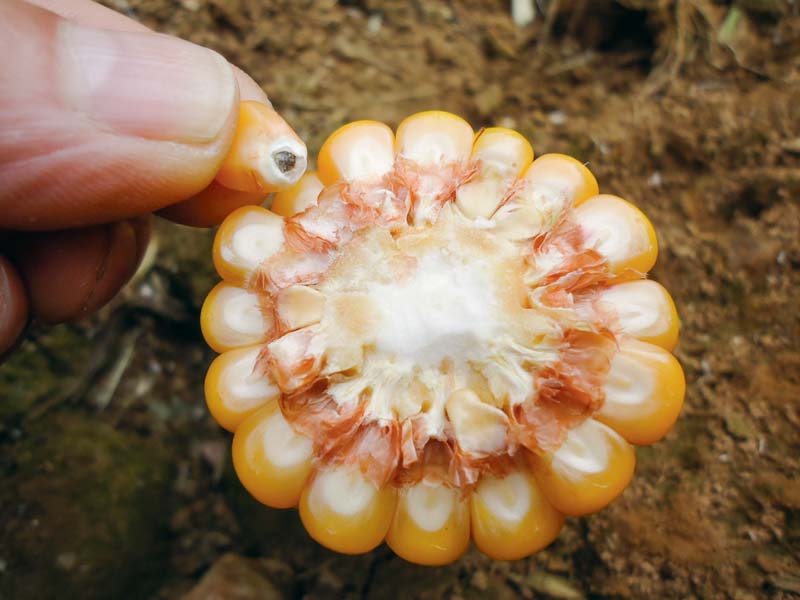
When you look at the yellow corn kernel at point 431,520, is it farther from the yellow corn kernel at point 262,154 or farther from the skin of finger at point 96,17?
the skin of finger at point 96,17

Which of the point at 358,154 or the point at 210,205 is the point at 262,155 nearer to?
the point at 358,154

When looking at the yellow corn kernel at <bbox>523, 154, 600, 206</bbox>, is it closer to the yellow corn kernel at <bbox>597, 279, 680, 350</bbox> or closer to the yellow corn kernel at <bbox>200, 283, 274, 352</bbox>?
the yellow corn kernel at <bbox>597, 279, 680, 350</bbox>

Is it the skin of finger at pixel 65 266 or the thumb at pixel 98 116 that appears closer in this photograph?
the thumb at pixel 98 116

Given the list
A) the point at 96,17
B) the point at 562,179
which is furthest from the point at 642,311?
the point at 96,17

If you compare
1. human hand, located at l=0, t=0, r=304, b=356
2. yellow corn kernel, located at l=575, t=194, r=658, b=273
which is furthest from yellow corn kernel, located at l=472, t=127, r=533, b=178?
human hand, located at l=0, t=0, r=304, b=356

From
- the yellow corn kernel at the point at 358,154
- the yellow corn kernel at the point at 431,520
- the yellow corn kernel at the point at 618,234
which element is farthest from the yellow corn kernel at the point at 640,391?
the yellow corn kernel at the point at 358,154

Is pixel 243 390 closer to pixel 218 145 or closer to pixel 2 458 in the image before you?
pixel 218 145
